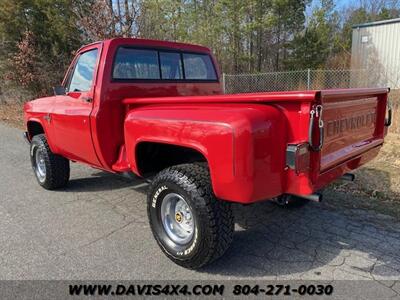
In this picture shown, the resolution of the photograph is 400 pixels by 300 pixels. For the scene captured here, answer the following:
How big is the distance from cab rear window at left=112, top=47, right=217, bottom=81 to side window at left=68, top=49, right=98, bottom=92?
341mm

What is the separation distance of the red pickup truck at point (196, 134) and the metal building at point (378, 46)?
13794 mm

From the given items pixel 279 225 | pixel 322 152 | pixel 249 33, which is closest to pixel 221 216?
pixel 322 152

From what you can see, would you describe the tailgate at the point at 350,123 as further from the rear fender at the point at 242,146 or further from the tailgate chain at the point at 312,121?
the rear fender at the point at 242,146

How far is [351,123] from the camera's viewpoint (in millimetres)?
3207

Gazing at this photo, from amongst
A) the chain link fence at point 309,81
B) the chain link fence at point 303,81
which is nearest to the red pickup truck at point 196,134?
the chain link fence at point 309,81

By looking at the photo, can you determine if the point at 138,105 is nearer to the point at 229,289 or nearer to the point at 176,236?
the point at 176,236

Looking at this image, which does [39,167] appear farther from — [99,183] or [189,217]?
[189,217]

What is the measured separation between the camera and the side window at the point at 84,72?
4289 millimetres

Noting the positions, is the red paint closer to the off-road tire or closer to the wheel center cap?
the wheel center cap

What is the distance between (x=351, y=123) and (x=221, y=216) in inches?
54.7

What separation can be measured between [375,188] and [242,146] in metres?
3.22

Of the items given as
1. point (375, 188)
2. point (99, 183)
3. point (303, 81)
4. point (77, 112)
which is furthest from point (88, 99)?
point (303, 81)

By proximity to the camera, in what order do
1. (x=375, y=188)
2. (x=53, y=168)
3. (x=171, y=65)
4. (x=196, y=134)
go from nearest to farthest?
1. (x=196, y=134)
2. (x=171, y=65)
3. (x=375, y=188)
4. (x=53, y=168)

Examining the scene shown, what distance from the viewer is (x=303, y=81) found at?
43.4 ft
